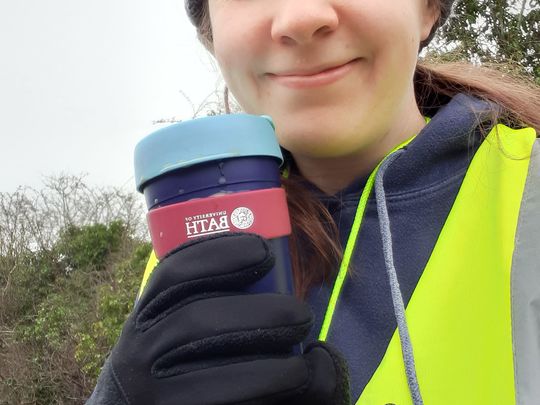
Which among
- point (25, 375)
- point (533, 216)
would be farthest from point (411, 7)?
point (25, 375)

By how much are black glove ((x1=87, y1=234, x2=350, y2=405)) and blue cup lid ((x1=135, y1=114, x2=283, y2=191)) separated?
128mm

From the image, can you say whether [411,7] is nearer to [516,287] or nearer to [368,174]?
[368,174]

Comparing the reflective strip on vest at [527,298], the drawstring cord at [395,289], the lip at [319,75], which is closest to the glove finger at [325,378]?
the drawstring cord at [395,289]

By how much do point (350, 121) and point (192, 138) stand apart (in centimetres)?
41

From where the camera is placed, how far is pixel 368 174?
1444 millimetres

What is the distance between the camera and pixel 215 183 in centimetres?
95

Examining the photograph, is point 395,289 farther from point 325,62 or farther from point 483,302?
point 325,62

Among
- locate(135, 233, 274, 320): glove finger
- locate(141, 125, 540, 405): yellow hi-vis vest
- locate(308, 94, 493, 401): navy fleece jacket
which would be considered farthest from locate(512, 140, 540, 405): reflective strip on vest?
locate(135, 233, 274, 320): glove finger

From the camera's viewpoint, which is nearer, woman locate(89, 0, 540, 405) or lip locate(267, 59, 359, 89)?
woman locate(89, 0, 540, 405)

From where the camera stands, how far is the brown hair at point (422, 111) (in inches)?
54.6

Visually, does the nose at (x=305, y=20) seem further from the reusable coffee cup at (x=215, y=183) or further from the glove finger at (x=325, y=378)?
the glove finger at (x=325, y=378)

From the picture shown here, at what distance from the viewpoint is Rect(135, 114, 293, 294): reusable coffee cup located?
950 millimetres

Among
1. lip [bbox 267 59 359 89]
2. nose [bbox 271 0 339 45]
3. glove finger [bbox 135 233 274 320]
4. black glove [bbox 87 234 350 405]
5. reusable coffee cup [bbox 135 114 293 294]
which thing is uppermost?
nose [bbox 271 0 339 45]

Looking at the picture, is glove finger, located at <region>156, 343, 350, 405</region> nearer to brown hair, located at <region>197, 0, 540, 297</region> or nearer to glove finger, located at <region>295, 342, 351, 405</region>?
glove finger, located at <region>295, 342, 351, 405</region>
